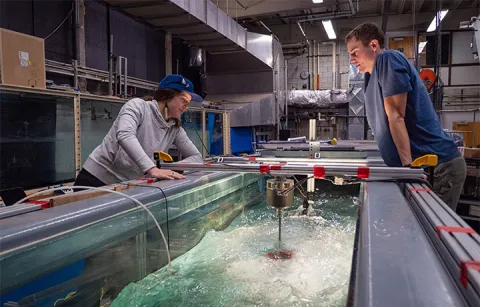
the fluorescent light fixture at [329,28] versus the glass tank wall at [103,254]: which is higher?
the fluorescent light fixture at [329,28]

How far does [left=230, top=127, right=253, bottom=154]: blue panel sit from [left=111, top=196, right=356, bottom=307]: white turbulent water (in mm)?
4876

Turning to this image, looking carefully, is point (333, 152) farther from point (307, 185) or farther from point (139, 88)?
point (139, 88)

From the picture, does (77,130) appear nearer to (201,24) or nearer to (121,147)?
(121,147)

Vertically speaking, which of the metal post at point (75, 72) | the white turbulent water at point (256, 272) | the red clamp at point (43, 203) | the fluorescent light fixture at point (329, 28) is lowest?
the white turbulent water at point (256, 272)

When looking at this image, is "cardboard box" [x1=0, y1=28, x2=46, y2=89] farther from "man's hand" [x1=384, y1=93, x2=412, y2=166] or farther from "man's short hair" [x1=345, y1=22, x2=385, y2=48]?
"man's hand" [x1=384, y1=93, x2=412, y2=166]

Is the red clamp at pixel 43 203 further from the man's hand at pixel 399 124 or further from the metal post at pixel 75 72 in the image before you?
the metal post at pixel 75 72

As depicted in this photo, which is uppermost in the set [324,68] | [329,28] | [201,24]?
[329,28]

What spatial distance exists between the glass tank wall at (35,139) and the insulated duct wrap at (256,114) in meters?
3.62

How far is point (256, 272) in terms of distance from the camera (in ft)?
4.17

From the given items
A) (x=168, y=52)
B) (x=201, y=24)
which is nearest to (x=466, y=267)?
(x=201, y=24)

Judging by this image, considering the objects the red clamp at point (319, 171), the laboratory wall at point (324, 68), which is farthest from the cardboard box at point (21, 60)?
the laboratory wall at point (324, 68)

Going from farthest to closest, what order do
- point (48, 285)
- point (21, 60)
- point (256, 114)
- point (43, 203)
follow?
1. point (256, 114)
2. point (21, 60)
3. point (43, 203)
4. point (48, 285)

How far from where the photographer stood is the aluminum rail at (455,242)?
1.56ft

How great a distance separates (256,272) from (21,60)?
9.64ft
